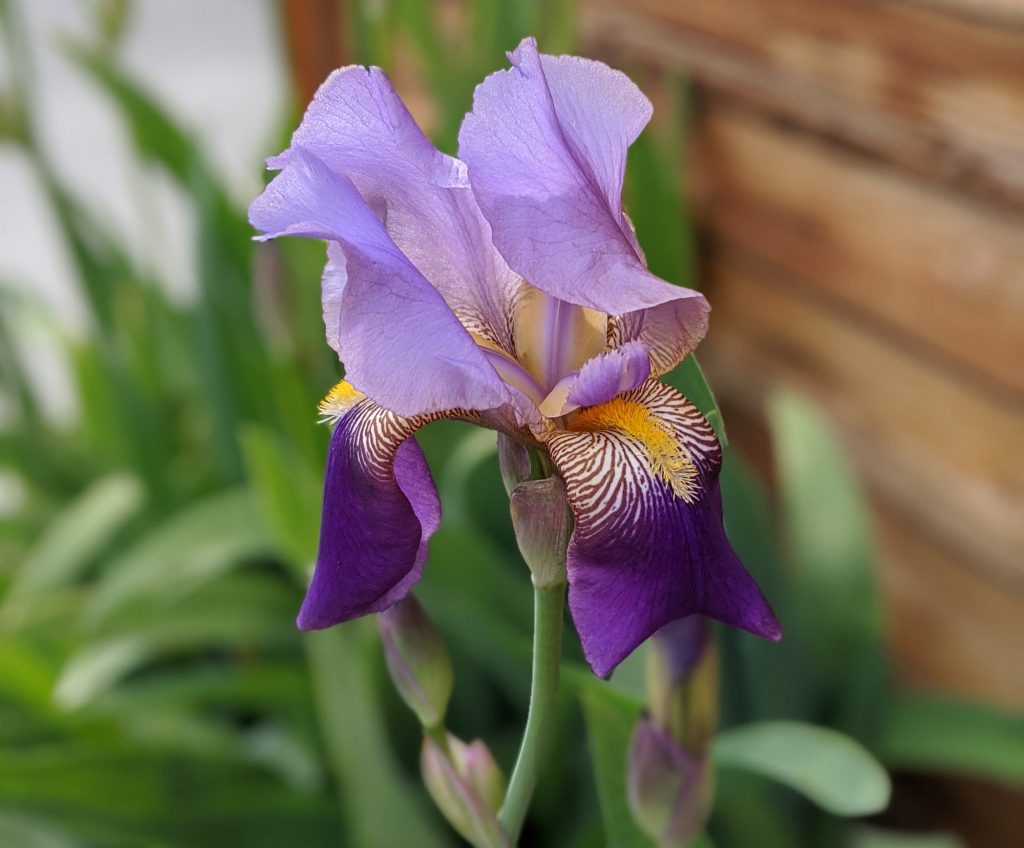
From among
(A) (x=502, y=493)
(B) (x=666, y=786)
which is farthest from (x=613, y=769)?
(A) (x=502, y=493)

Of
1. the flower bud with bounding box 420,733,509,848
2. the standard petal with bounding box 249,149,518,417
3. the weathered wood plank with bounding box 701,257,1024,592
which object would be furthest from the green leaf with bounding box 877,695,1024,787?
the standard petal with bounding box 249,149,518,417

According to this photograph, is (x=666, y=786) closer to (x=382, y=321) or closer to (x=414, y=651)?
(x=414, y=651)

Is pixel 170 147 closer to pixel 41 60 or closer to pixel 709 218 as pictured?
pixel 709 218

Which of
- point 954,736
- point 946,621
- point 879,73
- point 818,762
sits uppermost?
point 879,73

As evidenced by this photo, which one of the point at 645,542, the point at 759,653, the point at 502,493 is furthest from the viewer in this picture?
the point at 502,493

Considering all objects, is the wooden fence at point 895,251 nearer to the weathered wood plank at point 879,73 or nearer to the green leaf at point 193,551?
the weathered wood plank at point 879,73

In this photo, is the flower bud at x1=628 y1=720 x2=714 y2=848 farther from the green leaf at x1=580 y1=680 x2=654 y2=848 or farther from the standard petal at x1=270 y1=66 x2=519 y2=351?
the standard petal at x1=270 y1=66 x2=519 y2=351
